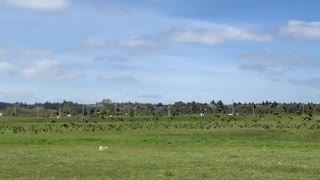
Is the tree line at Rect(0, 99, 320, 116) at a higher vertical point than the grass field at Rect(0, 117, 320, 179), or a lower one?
higher

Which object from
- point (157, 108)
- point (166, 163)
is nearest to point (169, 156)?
point (166, 163)

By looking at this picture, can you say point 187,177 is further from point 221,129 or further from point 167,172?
point 221,129

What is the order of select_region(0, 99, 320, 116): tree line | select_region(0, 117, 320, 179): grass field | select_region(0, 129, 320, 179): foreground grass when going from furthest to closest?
1. select_region(0, 99, 320, 116): tree line
2. select_region(0, 117, 320, 179): grass field
3. select_region(0, 129, 320, 179): foreground grass

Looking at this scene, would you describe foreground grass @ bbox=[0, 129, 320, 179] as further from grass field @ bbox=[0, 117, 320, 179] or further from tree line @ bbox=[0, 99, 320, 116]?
tree line @ bbox=[0, 99, 320, 116]

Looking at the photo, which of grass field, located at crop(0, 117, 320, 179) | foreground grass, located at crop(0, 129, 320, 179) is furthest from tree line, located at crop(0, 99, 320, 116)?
foreground grass, located at crop(0, 129, 320, 179)

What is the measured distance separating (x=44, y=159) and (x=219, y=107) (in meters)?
66.3

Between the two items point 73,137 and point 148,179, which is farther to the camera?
point 73,137

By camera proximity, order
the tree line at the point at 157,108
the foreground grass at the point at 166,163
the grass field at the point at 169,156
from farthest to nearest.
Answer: the tree line at the point at 157,108 → the grass field at the point at 169,156 → the foreground grass at the point at 166,163

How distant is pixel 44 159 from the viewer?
3008 centimetres

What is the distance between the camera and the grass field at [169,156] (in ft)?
76.5

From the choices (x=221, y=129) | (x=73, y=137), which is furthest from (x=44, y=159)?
(x=221, y=129)

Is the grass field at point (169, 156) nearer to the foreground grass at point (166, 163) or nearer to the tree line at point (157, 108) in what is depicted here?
the foreground grass at point (166, 163)

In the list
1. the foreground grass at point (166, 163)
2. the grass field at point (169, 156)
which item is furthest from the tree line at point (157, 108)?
the foreground grass at point (166, 163)

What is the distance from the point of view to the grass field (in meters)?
23.3
